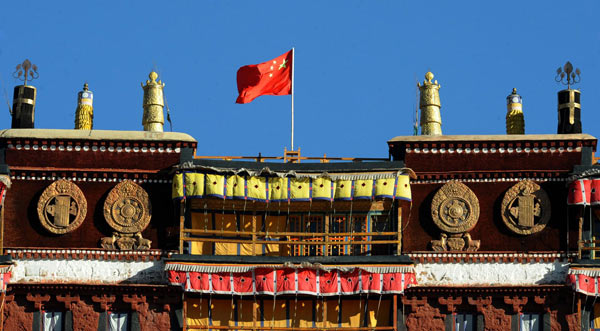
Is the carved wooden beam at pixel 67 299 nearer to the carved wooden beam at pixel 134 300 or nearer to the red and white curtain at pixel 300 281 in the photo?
the carved wooden beam at pixel 134 300

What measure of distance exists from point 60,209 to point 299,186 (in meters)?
8.46

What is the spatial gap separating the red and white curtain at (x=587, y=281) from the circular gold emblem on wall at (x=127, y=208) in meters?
15.0

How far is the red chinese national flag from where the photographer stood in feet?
178

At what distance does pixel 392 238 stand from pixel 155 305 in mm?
8686

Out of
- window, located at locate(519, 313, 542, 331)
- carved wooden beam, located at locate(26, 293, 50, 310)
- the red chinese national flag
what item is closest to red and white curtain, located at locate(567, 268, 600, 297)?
window, located at locate(519, 313, 542, 331)

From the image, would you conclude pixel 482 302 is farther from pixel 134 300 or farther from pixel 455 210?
pixel 134 300

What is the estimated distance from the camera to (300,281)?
49781 millimetres

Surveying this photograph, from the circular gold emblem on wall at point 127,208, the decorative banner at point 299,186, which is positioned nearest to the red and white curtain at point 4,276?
the circular gold emblem on wall at point 127,208

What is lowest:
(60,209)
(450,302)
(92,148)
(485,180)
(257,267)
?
(450,302)

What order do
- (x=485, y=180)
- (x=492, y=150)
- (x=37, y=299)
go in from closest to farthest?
(x=37, y=299) → (x=485, y=180) → (x=492, y=150)

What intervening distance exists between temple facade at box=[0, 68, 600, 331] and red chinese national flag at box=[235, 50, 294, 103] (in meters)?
3.73

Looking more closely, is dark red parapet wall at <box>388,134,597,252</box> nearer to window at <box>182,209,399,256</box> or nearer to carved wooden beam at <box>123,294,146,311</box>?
window at <box>182,209,399,256</box>

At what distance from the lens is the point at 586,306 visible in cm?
5025

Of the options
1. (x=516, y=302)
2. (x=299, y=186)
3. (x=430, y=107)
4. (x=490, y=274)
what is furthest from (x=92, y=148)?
(x=516, y=302)
